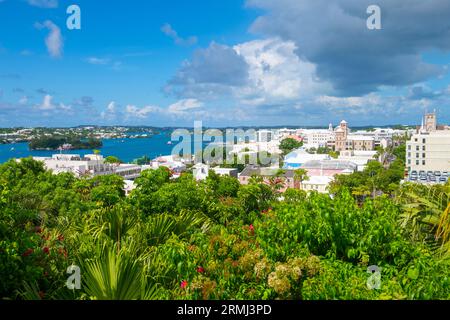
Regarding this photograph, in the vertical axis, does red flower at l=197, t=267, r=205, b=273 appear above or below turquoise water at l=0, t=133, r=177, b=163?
above

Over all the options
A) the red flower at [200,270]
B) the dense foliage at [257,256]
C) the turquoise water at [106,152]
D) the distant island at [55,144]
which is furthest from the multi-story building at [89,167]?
the distant island at [55,144]

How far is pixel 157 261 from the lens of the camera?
403cm

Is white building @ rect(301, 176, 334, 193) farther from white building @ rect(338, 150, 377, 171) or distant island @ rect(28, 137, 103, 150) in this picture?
distant island @ rect(28, 137, 103, 150)

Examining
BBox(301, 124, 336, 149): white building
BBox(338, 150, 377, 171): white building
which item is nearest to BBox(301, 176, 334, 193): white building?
BBox(338, 150, 377, 171): white building

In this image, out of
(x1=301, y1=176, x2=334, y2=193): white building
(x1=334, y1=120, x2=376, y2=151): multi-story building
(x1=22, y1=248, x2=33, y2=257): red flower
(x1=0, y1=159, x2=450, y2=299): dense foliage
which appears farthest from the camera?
(x1=334, y1=120, x2=376, y2=151): multi-story building

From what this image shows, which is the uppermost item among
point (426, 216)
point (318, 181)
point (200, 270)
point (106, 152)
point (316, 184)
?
point (426, 216)

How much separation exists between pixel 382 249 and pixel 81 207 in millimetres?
8675

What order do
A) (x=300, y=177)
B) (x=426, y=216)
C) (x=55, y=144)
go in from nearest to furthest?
1. (x=426, y=216)
2. (x=300, y=177)
3. (x=55, y=144)

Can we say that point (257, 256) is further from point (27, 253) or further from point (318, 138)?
point (318, 138)

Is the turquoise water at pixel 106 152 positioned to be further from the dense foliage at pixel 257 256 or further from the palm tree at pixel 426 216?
the palm tree at pixel 426 216

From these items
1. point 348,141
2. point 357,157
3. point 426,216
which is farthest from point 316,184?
point 348,141

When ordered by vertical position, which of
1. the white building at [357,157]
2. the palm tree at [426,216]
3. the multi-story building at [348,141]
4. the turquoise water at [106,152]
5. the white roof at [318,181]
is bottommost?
the turquoise water at [106,152]

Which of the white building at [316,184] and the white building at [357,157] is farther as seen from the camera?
the white building at [357,157]
